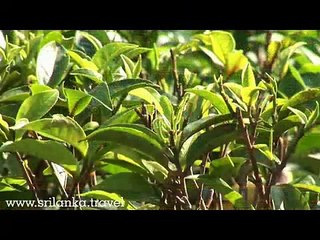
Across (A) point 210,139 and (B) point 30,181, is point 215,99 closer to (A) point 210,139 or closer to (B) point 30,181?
(A) point 210,139

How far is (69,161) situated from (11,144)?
0.32 ft

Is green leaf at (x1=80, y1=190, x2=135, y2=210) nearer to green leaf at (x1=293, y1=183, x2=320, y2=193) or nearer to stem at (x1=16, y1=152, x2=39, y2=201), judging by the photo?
stem at (x1=16, y1=152, x2=39, y2=201)

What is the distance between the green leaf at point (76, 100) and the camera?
1.11 m

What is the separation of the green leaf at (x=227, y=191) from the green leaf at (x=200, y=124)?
7 centimetres

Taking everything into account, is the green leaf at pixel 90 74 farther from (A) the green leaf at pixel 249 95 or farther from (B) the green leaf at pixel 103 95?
(A) the green leaf at pixel 249 95

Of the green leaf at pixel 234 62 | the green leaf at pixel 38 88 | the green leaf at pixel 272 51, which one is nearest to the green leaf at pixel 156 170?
the green leaf at pixel 38 88

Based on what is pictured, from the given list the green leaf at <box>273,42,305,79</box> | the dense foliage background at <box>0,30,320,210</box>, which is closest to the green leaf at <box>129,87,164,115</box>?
the dense foliage background at <box>0,30,320,210</box>

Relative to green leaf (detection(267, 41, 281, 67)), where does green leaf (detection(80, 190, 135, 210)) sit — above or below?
below

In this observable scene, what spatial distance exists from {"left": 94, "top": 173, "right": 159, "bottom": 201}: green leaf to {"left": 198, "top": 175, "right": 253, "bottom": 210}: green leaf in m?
0.10

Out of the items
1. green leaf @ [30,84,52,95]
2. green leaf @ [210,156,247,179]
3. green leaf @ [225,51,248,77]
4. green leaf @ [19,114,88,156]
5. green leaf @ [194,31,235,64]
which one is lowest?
green leaf @ [210,156,247,179]

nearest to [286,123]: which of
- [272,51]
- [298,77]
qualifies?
[298,77]

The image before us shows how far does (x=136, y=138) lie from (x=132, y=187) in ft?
0.35

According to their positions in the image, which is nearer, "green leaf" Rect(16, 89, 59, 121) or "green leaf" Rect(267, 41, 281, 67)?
"green leaf" Rect(16, 89, 59, 121)

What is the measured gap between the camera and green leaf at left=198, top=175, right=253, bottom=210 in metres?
1.06
